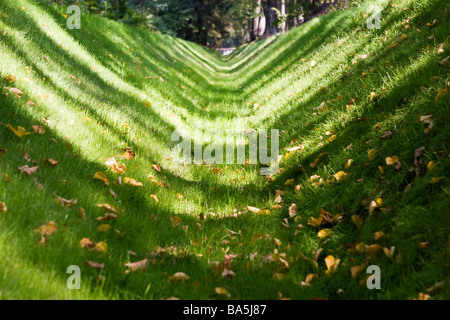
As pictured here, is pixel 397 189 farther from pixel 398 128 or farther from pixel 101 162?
pixel 101 162

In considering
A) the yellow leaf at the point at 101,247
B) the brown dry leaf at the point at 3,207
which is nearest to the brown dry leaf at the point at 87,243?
the yellow leaf at the point at 101,247

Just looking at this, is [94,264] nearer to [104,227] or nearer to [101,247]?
[101,247]

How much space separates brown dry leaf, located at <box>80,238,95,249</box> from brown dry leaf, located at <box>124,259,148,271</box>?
0.72 ft

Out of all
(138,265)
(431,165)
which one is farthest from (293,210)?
(138,265)

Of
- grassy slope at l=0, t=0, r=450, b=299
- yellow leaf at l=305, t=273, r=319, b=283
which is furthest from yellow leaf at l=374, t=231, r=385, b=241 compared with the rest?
yellow leaf at l=305, t=273, r=319, b=283

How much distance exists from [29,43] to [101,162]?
2.35 m

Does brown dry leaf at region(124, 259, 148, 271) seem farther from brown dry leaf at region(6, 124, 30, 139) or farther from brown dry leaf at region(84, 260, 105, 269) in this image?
brown dry leaf at region(6, 124, 30, 139)

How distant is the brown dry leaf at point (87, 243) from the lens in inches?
86.1

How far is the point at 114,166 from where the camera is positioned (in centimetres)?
331

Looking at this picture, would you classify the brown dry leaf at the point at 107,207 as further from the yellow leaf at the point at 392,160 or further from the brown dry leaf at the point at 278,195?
the yellow leaf at the point at 392,160

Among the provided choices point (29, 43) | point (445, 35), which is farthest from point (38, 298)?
point (445, 35)

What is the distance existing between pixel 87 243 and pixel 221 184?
1.97 m

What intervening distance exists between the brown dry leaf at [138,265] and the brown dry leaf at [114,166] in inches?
46.4

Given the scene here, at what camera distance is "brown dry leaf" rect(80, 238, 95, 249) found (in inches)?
86.1
